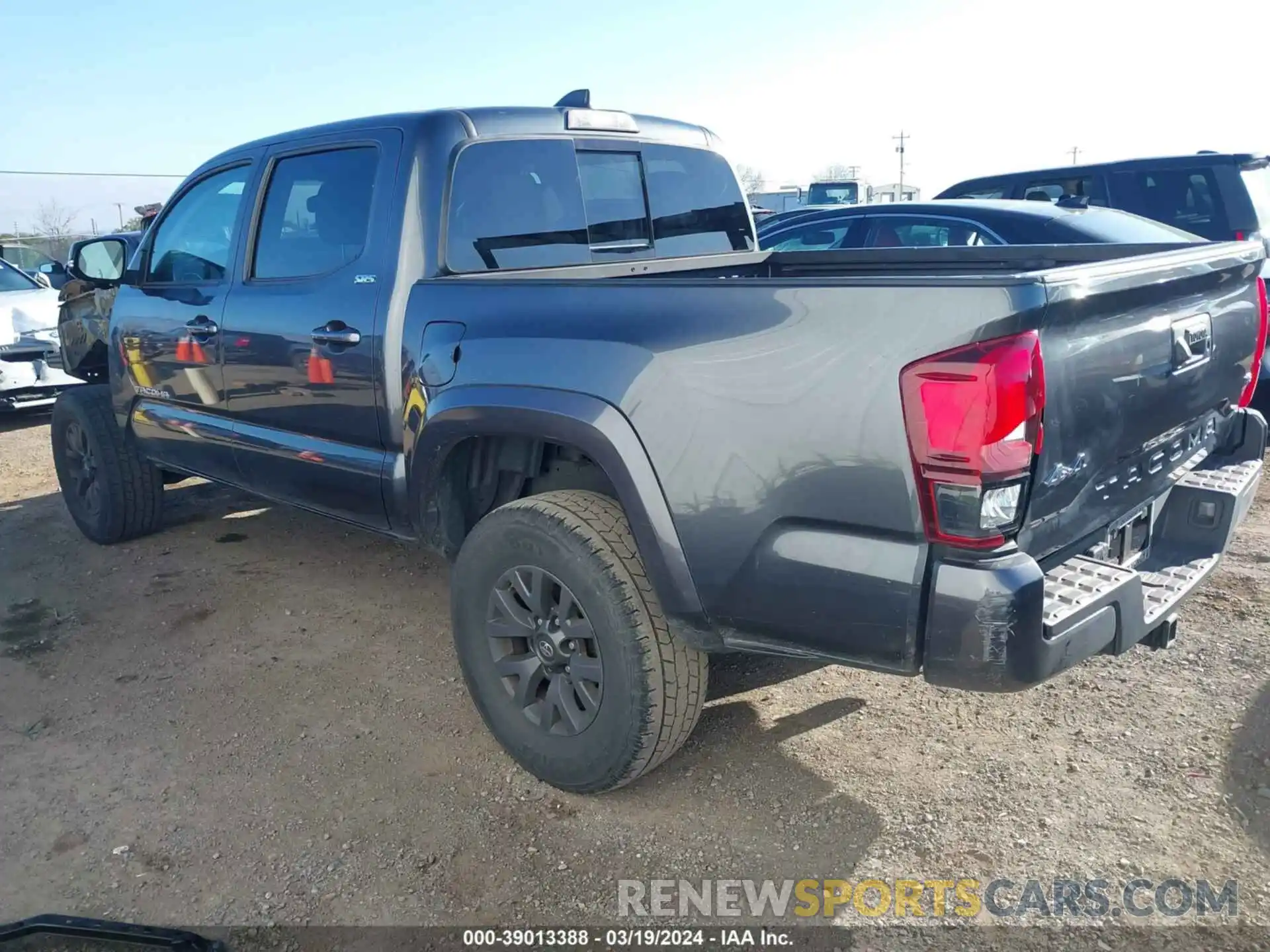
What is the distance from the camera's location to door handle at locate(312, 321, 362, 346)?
327 centimetres

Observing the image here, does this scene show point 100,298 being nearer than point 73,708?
No

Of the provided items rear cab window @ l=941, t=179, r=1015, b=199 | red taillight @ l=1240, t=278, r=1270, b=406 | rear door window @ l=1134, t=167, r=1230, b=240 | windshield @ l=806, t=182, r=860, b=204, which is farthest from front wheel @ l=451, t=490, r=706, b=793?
windshield @ l=806, t=182, r=860, b=204

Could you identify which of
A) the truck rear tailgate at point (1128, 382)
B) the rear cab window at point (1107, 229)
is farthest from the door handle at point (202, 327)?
the rear cab window at point (1107, 229)

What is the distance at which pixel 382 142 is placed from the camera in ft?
10.8

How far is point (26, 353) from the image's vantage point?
8.09 metres

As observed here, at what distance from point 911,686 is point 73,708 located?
2950 millimetres

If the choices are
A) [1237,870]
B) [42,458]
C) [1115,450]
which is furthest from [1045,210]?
[42,458]

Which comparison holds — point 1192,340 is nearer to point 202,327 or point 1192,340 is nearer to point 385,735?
point 385,735

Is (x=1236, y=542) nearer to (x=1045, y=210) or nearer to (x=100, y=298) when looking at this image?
(x=1045, y=210)

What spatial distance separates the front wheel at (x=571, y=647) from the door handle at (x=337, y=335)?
85 cm

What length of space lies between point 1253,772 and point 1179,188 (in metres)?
5.72

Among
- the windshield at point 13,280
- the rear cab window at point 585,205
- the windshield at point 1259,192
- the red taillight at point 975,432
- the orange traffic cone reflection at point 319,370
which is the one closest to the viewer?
the red taillight at point 975,432

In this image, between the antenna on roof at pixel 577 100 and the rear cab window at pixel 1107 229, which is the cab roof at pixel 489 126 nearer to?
the antenna on roof at pixel 577 100

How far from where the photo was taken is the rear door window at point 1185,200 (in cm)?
683
